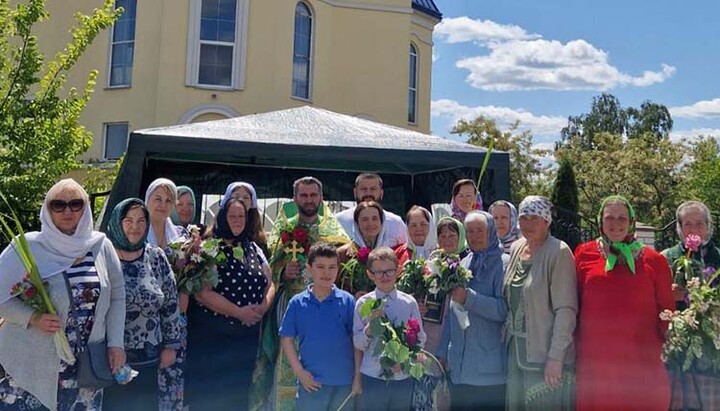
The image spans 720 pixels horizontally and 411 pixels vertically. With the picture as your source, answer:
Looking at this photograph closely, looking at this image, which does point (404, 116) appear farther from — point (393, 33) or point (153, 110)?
point (153, 110)

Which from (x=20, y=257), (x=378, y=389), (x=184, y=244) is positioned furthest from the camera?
(x=184, y=244)

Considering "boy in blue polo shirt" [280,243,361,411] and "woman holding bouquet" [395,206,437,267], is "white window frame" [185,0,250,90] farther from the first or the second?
"boy in blue polo shirt" [280,243,361,411]

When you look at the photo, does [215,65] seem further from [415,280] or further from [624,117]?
[624,117]

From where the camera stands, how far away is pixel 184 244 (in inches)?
163

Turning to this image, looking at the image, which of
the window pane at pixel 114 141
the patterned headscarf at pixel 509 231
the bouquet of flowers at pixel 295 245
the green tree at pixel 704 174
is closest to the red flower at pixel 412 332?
the bouquet of flowers at pixel 295 245

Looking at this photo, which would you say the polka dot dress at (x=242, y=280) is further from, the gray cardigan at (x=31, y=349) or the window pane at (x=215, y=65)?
the window pane at (x=215, y=65)

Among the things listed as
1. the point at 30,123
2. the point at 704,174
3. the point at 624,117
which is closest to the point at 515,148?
the point at 704,174

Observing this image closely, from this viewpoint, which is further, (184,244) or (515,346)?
(184,244)

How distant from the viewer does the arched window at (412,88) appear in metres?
18.2

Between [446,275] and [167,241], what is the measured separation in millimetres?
1891

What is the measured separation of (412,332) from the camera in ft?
11.6

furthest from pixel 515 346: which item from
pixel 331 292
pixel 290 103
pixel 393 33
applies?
pixel 393 33

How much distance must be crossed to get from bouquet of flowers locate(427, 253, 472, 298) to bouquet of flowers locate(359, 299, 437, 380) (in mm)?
329

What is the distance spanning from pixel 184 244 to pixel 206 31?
11.0 metres
